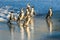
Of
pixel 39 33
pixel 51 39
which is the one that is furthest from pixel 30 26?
pixel 51 39

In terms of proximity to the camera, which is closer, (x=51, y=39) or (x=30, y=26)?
(x=51, y=39)

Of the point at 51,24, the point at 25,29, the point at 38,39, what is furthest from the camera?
the point at 51,24

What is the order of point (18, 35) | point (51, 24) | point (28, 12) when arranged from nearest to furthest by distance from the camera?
point (18, 35)
point (51, 24)
point (28, 12)

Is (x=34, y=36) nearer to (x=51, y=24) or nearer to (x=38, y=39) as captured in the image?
(x=38, y=39)

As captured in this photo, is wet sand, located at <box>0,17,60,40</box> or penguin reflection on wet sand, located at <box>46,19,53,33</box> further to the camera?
penguin reflection on wet sand, located at <box>46,19,53,33</box>

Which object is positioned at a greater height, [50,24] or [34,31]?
[50,24]

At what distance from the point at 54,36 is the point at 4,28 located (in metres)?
3.91

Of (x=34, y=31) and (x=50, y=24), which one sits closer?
(x=34, y=31)

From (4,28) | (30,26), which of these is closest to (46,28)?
(30,26)

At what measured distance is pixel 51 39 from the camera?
55.3ft

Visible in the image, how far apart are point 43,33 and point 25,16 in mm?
4389

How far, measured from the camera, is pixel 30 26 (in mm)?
20562

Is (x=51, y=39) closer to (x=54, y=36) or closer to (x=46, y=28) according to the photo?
(x=54, y=36)

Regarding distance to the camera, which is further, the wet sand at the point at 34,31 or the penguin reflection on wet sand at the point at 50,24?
the penguin reflection on wet sand at the point at 50,24
